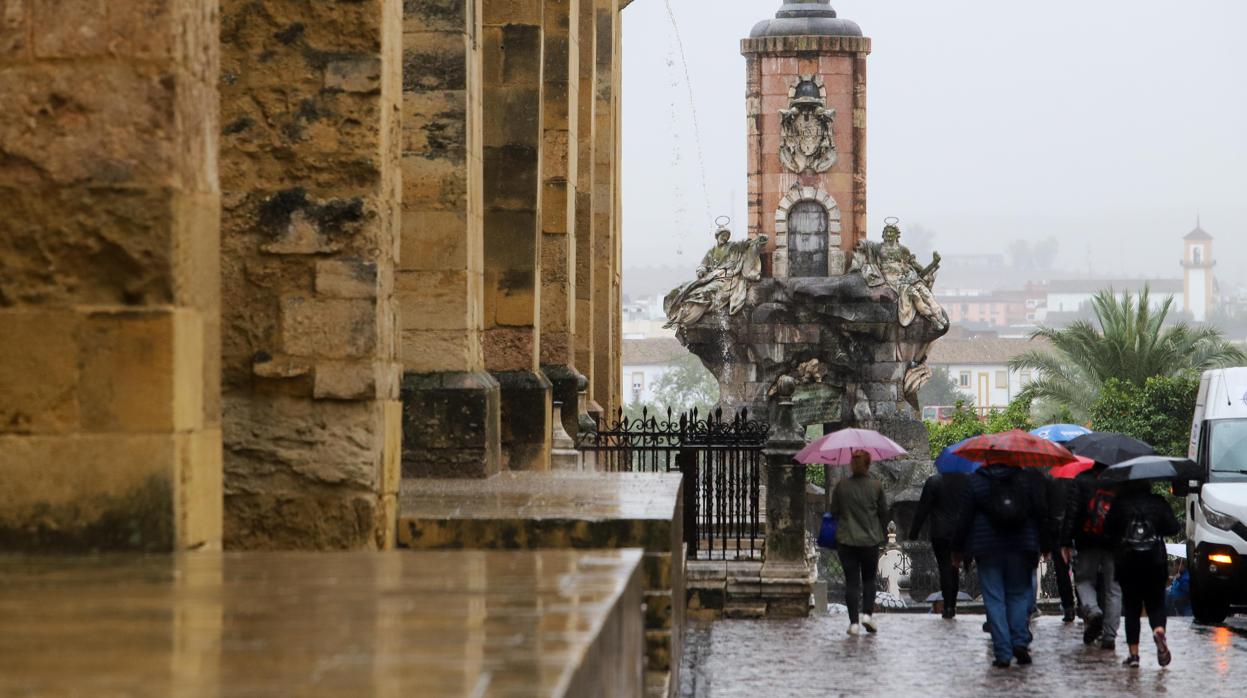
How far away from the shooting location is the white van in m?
16.4

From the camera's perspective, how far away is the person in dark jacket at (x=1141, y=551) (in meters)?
13.0

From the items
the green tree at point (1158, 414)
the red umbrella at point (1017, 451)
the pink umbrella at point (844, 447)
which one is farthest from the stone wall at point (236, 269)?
the green tree at point (1158, 414)

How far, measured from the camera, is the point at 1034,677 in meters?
13.1

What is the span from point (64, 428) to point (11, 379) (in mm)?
196

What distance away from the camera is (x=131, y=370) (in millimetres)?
5598

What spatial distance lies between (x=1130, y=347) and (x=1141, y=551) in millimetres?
40009

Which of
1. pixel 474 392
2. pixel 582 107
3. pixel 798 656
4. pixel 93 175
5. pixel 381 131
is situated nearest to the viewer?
pixel 93 175

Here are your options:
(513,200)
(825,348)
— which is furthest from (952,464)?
(825,348)

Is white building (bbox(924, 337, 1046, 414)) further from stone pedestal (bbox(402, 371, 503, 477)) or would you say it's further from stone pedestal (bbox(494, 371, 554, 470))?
stone pedestal (bbox(402, 371, 503, 477))

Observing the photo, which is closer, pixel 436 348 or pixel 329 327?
pixel 329 327

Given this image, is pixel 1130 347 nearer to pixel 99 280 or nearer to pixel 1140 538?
pixel 1140 538

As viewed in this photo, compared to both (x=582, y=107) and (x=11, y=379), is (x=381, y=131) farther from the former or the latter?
(x=582, y=107)

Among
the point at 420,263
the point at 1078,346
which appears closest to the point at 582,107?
the point at 420,263

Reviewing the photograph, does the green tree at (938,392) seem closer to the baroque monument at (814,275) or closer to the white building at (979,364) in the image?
the white building at (979,364)
